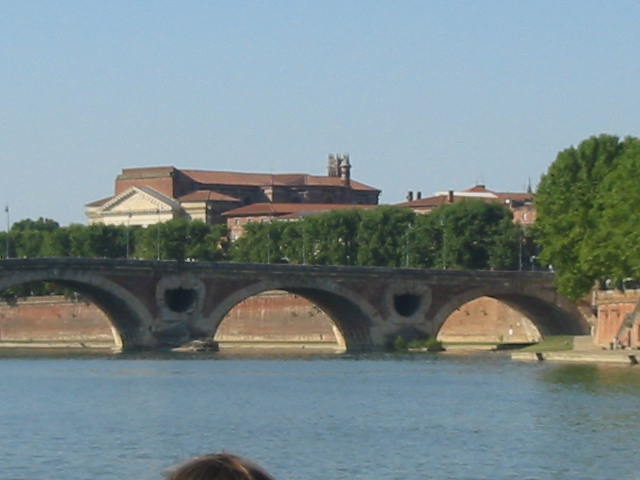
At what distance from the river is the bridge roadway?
12.3m

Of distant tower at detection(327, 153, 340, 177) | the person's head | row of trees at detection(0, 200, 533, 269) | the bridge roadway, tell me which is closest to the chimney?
distant tower at detection(327, 153, 340, 177)

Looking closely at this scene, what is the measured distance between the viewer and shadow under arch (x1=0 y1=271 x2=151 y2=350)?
74062 millimetres

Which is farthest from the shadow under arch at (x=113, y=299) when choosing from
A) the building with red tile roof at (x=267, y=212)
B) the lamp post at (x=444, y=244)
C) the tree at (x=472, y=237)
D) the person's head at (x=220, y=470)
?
the person's head at (x=220, y=470)

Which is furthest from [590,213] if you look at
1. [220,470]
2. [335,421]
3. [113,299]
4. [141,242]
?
[220,470]

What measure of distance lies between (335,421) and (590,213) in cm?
3515

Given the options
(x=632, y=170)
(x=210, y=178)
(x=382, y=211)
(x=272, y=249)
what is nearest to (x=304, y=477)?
(x=632, y=170)

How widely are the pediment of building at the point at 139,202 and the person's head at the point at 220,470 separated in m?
140

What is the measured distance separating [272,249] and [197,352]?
32.3m

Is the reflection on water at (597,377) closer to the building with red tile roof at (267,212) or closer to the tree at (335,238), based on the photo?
the tree at (335,238)

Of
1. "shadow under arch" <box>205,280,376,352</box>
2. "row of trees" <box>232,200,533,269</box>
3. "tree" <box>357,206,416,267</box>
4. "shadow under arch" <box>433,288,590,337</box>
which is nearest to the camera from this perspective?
"shadow under arch" <box>205,280,376,352</box>

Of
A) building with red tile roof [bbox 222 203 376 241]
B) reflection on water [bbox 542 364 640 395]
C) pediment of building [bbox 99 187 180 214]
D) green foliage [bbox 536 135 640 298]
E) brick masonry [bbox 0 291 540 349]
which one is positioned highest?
pediment of building [bbox 99 187 180 214]

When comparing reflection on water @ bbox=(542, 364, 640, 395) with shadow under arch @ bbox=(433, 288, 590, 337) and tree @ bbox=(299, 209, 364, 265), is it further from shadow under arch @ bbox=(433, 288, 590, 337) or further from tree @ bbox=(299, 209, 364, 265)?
tree @ bbox=(299, 209, 364, 265)

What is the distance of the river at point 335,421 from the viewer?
91.9ft

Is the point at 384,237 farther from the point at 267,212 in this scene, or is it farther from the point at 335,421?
the point at 335,421
